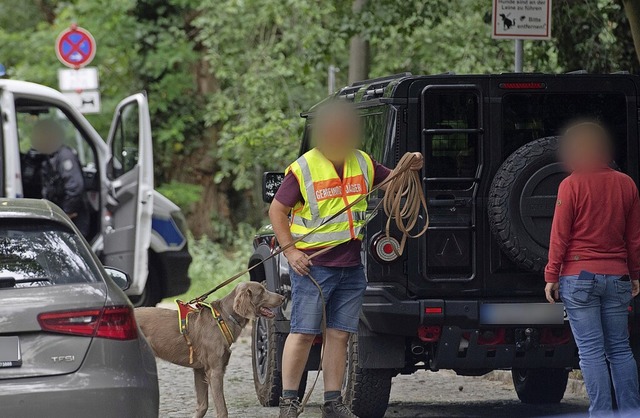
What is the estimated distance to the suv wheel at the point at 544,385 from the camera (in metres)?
9.85

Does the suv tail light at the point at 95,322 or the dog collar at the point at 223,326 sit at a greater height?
the suv tail light at the point at 95,322

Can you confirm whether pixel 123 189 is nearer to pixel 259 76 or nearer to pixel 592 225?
pixel 592 225

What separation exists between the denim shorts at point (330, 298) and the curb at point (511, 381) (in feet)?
10.4

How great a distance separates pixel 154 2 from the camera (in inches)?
957

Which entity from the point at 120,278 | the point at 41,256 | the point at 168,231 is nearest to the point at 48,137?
the point at 168,231

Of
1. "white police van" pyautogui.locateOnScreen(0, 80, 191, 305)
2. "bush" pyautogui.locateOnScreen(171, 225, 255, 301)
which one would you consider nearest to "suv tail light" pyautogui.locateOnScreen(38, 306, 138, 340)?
"white police van" pyautogui.locateOnScreen(0, 80, 191, 305)

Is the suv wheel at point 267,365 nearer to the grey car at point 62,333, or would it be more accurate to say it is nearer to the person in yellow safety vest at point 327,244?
the person in yellow safety vest at point 327,244

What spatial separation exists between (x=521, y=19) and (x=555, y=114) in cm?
267

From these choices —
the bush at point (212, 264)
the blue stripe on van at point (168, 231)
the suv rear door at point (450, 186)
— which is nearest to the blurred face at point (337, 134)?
the suv rear door at point (450, 186)

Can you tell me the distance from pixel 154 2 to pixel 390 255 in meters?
17.1

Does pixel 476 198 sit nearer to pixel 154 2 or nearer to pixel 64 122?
pixel 64 122

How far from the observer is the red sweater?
7352 millimetres

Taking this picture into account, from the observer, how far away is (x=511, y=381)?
439 inches

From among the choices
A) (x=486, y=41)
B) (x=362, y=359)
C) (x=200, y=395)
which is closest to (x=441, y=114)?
(x=362, y=359)
